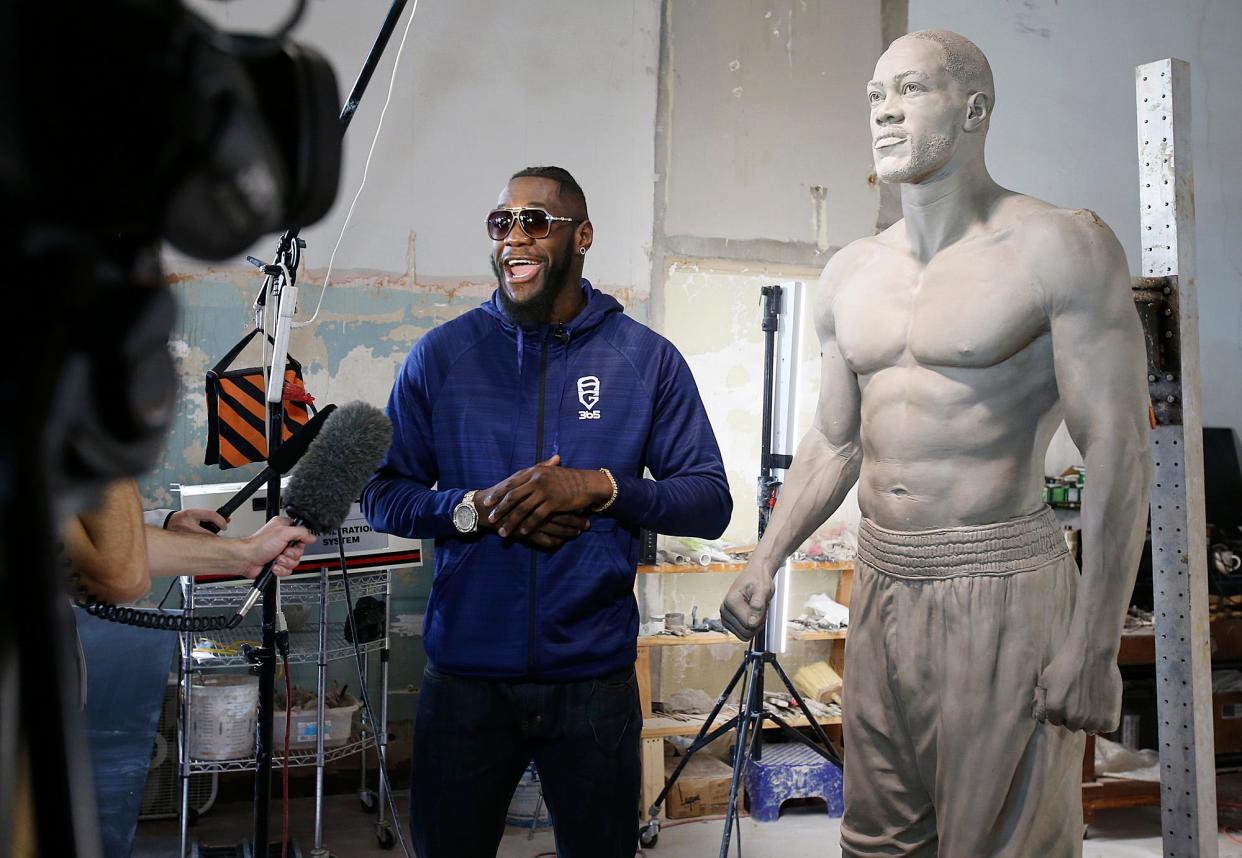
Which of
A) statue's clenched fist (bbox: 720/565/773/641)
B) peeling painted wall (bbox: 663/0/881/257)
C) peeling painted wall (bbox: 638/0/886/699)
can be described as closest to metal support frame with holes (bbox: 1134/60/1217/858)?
statue's clenched fist (bbox: 720/565/773/641)

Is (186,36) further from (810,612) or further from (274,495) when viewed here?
(810,612)

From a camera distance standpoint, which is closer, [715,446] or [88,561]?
[88,561]

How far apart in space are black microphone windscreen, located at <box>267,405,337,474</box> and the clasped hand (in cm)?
36

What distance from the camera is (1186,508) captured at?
2309 mm

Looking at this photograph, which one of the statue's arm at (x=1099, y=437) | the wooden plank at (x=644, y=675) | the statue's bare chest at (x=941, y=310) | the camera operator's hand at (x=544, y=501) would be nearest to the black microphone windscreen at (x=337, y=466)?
the camera operator's hand at (x=544, y=501)

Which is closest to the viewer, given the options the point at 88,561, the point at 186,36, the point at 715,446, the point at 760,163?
the point at 186,36

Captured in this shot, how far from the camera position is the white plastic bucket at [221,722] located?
3494 millimetres

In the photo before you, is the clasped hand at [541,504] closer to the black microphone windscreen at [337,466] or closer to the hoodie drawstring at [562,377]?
the hoodie drawstring at [562,377]

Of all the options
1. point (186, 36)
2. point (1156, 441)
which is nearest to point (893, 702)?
point (1156, 441)

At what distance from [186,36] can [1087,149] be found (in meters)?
5.19

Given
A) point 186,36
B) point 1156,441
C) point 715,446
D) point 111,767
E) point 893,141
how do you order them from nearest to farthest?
point 186,36 < point 893,141 < point 111,767 < point 715,446 < point 1156,441

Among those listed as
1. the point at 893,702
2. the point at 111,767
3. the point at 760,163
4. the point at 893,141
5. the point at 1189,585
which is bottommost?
the point at 111,767

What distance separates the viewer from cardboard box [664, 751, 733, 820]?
4.14 metres

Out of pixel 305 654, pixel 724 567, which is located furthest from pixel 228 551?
pixel 724 567
